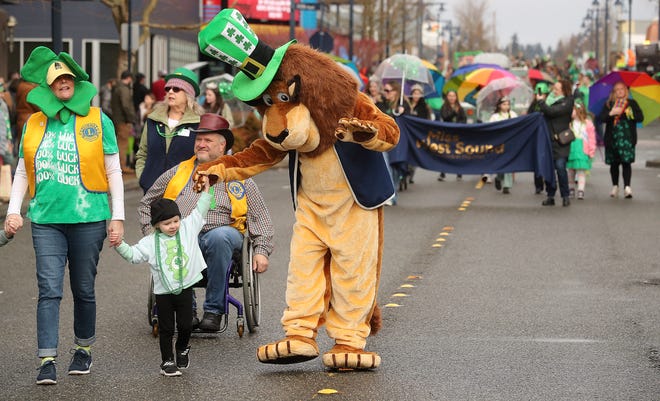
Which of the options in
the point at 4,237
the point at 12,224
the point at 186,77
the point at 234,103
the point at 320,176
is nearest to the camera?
the point at 12,224

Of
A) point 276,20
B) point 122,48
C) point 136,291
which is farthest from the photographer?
point 276,20

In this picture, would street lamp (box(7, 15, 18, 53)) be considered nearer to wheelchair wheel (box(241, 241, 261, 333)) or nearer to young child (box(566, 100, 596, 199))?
young child (box(566, 100, 596, 199))

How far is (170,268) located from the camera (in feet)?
24.7

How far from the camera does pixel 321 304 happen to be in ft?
25.4

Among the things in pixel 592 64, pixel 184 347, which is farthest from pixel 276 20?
pixel 184 347

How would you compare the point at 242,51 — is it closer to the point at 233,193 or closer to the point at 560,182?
the point at 233,193

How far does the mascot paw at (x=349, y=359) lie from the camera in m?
7.54

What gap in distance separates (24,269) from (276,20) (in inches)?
1678

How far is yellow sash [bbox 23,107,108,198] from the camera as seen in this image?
7.47 metres

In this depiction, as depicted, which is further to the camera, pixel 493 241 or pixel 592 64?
pixel 592 64

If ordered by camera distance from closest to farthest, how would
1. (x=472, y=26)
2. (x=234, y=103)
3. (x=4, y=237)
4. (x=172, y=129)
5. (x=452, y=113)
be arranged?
(x=4, y=237), (x=172, y=129), (x=452, y=113), (x=234, y=103), (x=472, y=26)

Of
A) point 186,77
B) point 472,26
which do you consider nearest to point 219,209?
point 186,77

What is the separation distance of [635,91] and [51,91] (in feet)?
49.4

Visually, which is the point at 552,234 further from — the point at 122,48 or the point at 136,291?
the point at 122,48
